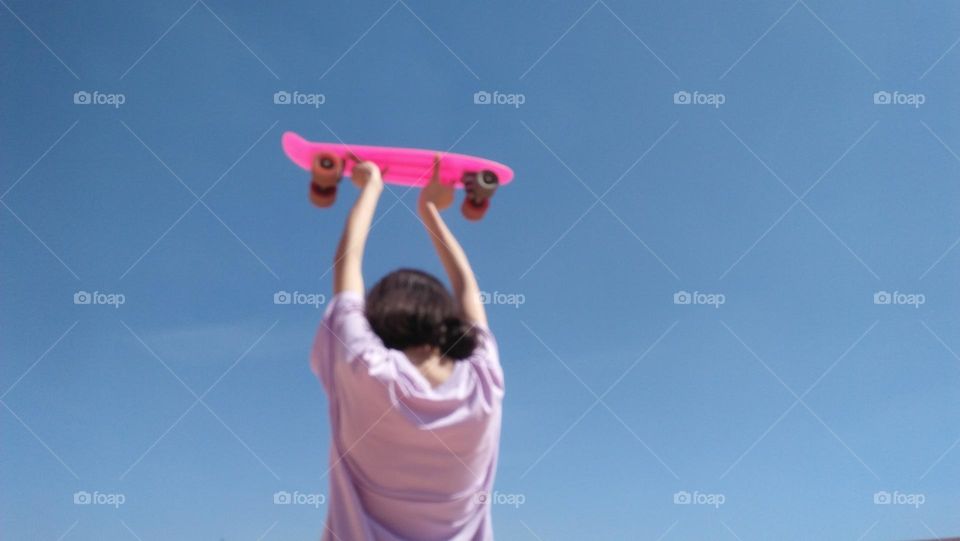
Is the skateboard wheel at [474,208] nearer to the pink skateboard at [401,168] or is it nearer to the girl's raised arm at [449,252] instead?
the pink skateboard at [401,168]

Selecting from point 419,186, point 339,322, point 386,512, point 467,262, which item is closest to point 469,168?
point 419,186

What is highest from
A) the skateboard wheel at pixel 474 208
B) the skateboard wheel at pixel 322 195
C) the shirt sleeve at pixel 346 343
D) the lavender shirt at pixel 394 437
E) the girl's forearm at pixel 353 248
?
the skateboard wheel at pixel 474 208

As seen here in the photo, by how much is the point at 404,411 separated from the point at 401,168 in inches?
41.1

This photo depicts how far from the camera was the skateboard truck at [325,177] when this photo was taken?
7.39ft

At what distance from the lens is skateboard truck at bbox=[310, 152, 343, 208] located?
2.25 metres

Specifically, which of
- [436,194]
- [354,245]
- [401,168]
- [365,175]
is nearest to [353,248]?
[354,245]

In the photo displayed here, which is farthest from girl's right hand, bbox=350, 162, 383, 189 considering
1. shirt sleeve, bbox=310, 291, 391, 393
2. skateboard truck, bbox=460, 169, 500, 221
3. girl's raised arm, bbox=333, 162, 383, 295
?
skateboard truck, bbox=460, 169, 500, 221

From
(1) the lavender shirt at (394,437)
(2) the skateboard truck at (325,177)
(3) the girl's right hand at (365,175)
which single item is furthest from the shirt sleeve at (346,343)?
(2) the skateboard truck at (325,177)

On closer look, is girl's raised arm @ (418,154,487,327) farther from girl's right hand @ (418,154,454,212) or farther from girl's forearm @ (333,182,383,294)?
girl's forearm @ (333,182,383,294)

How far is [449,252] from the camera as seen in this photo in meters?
1.95

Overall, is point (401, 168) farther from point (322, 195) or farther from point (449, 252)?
point (449, 252)

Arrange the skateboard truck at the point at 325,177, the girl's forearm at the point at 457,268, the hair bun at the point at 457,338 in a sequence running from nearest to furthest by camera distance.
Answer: the hair bun at the point at 457,338 → the girl's forearm at the point at 457,268 → the skateboard truck at the point at 325,177

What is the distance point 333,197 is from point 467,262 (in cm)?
54

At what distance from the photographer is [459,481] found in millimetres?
1607
